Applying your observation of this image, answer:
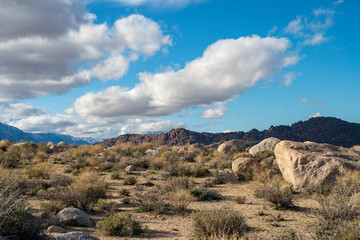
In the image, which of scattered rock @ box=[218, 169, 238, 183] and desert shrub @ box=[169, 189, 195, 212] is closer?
desert shrub @ box=[169, 189, 195, 212]

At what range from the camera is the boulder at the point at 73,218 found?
8711 mm

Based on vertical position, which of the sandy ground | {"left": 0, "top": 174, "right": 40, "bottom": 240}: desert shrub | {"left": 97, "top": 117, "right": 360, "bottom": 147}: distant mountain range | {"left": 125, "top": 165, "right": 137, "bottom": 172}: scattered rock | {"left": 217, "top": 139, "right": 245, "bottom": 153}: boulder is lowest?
the sandy ground

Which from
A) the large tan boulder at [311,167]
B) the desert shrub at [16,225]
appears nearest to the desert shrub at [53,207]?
the desert shrub at [16,225]

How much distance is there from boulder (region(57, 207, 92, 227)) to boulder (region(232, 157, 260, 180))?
1160 centimetres

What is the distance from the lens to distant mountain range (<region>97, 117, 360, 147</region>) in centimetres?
9200

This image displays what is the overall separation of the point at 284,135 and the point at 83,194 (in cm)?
10170

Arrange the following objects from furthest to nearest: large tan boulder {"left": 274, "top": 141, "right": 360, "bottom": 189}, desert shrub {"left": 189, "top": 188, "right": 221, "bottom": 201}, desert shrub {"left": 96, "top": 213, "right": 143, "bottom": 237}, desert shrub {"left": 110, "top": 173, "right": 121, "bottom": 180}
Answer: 1. desert shrub {"left": 110, "top": 173, "right": 121, "bottom": 180}
2. desert shrub {"left": 189, "top": 188, "right": 221, "bottom": 201}
3. large tan boulder {"left": 274, "top": 141, "right": 360, "bottom": 189}
4. desert shrub {"left": 96, "top": 213, "right": 143, "bottom": 237}

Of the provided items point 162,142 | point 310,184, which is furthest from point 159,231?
point 162,142

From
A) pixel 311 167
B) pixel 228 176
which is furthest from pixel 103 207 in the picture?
pixel 311 167

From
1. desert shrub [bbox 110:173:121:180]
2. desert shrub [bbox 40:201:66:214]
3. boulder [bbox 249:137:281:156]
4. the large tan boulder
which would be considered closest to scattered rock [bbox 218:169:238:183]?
the large tan boulder

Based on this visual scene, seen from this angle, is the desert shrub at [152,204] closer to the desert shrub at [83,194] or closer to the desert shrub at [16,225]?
the desert shrub at [83,194]

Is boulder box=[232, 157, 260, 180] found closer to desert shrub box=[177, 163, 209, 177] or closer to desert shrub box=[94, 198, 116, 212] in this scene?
desert shrub box=[177, 163, 209, 177]

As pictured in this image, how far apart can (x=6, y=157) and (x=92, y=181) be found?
13.4 metres

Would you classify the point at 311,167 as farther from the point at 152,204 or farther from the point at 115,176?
the point at 115,176
